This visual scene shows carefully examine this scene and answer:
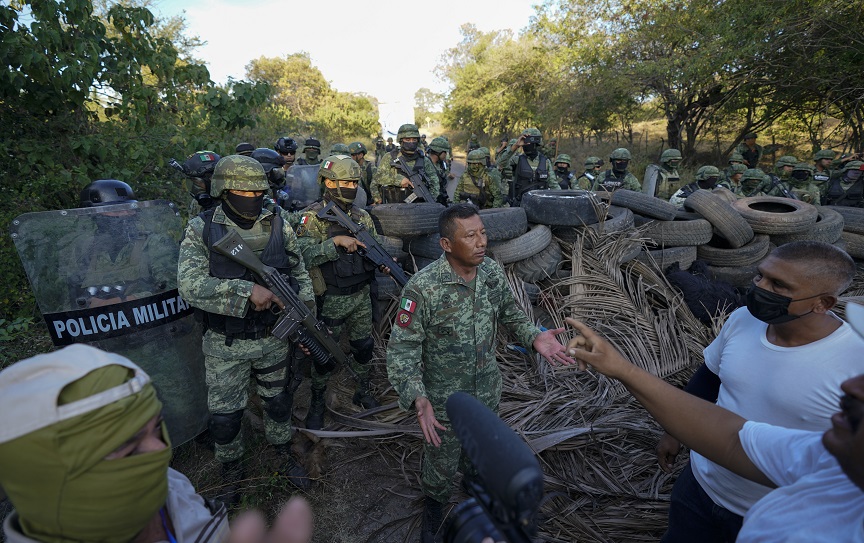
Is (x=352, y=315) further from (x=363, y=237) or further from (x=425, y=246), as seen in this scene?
(x=425, y=246)

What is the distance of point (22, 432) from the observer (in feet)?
2.63

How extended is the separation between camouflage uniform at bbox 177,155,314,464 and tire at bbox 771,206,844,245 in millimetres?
6012

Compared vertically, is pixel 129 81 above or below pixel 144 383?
above

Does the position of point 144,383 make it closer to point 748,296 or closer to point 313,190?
point 748,296

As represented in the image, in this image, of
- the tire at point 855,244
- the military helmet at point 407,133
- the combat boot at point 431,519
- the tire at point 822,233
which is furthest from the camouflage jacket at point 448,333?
the tire at point 855,244

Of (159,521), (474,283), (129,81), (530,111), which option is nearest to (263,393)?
(474,283)

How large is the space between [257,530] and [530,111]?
24495 millimetres

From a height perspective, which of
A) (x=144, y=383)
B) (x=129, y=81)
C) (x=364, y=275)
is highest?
(x=129, y=81)

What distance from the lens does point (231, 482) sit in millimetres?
2998

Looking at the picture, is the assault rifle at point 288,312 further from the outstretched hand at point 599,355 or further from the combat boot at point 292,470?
the outstretched hand at point 599,355

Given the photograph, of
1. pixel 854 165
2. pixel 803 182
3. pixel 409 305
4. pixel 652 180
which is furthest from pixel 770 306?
pixel 854 165

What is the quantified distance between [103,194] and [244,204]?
988mm

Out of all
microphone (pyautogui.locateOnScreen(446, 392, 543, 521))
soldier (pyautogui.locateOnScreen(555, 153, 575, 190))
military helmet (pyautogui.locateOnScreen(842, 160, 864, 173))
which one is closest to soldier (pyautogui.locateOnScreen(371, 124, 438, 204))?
soldier (pyautogui.locateOnScreen(555, 153, 575, 190))

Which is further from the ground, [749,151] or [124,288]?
[749,151]
